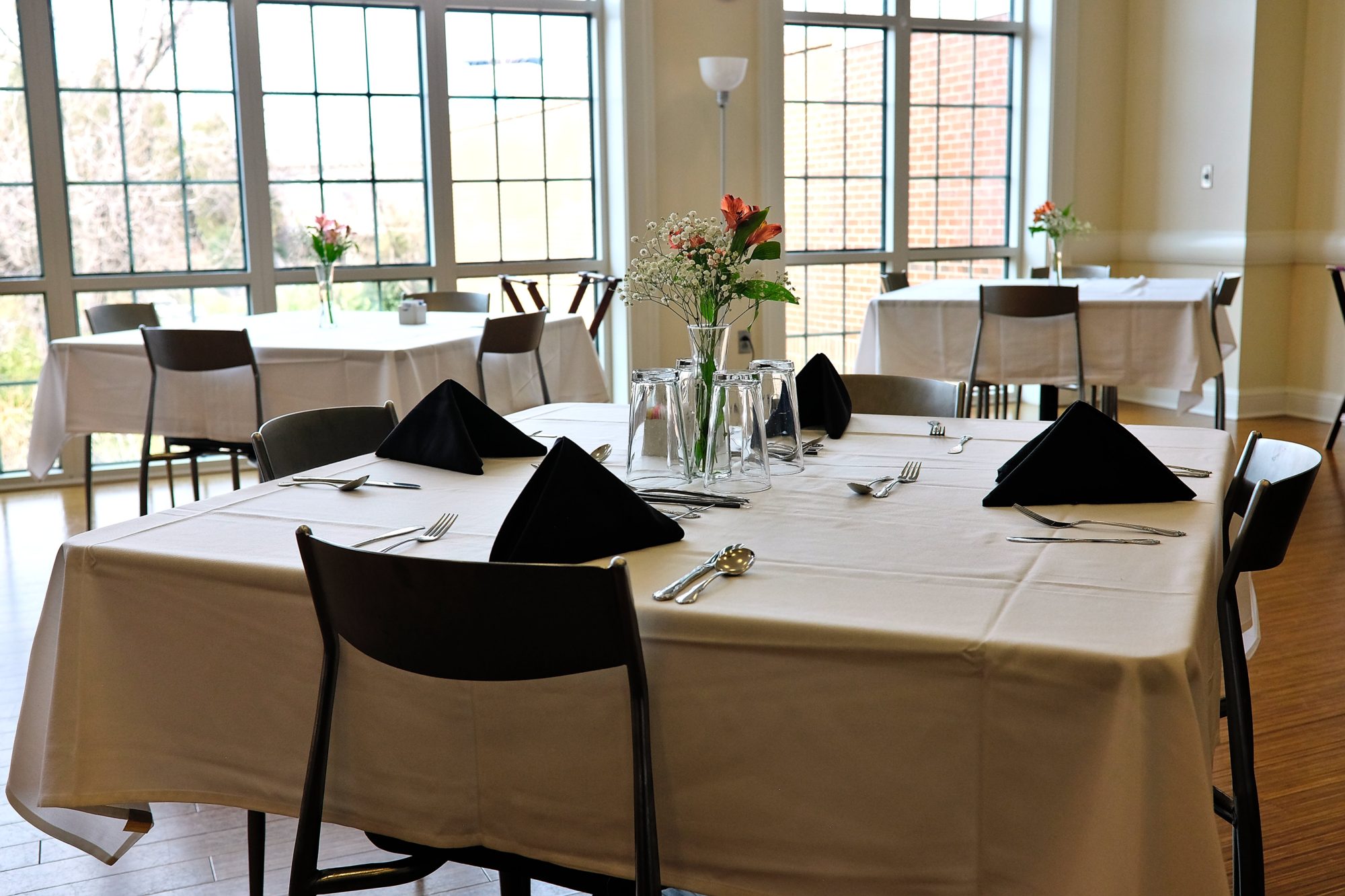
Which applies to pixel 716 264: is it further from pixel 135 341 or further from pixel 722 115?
pixel 722 115

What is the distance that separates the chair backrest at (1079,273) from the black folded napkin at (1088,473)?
4.71 meters

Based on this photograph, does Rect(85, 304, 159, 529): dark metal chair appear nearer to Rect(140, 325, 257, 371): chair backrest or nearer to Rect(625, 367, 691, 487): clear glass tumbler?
Rect(140, 325, 257, 371): chair backrest

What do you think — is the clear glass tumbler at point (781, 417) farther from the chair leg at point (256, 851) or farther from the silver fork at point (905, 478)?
the chair leg at point (256, 851)

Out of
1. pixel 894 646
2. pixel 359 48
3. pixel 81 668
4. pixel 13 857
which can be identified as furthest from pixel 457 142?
pixel 894 646

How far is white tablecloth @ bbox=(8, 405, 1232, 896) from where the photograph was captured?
107cm

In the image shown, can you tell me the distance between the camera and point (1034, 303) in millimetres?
4586

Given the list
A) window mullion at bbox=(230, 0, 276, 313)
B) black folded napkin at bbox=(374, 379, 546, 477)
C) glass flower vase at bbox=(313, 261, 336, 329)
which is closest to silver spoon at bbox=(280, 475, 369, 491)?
black folded napkin at bbox=(374, 379, 546, 477)

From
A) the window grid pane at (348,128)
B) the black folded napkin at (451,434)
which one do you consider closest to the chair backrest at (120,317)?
the window grid pane at (348,128)

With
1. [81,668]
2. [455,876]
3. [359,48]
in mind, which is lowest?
[455,876]

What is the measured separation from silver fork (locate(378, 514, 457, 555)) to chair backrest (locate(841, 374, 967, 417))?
126cm

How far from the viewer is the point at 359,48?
5863 mm

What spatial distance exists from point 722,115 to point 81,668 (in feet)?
17.7

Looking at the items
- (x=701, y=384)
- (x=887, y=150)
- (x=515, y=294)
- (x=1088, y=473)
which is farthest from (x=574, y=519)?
(x=887, y=150)

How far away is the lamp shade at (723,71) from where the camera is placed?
596 cm
